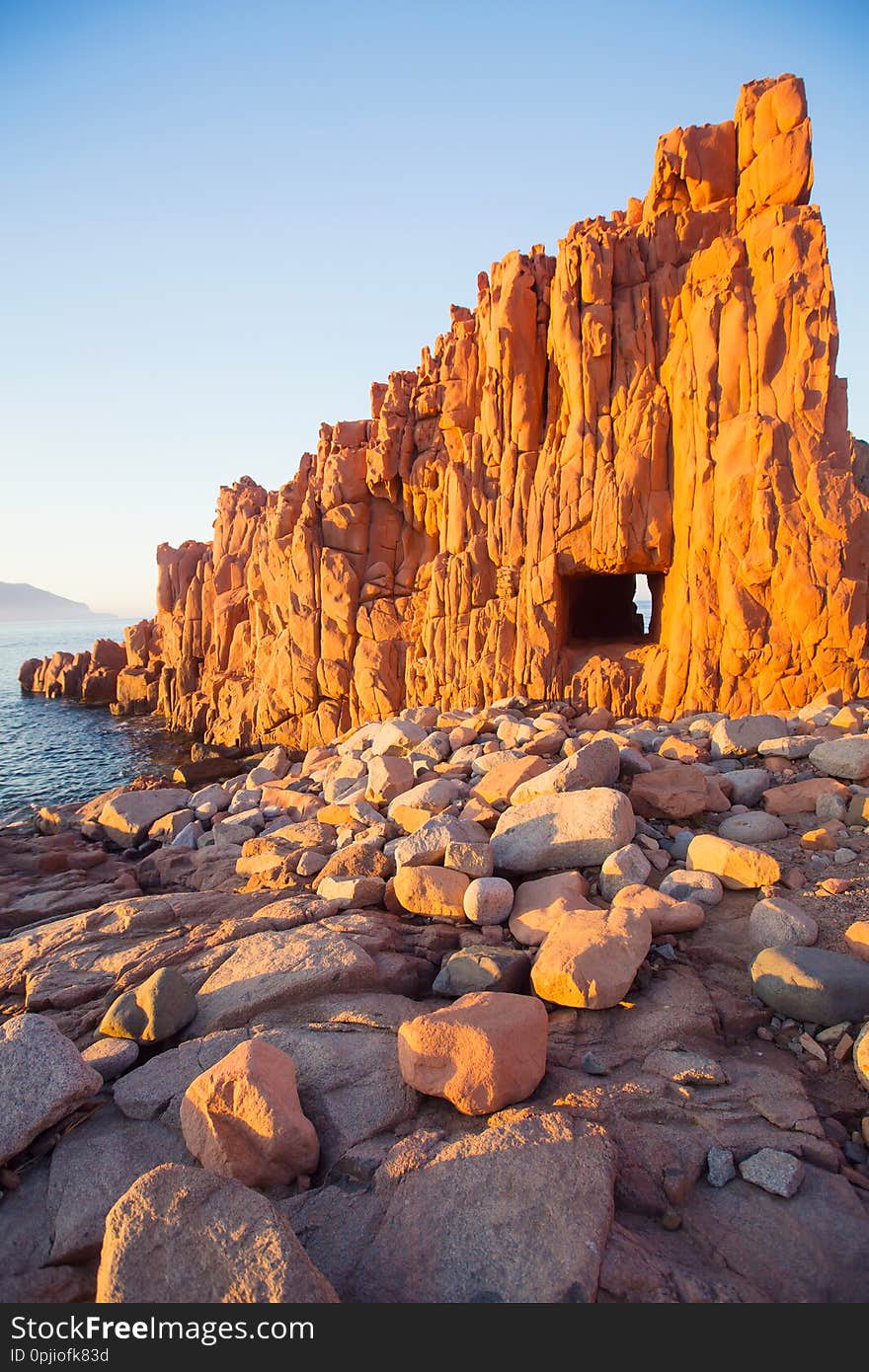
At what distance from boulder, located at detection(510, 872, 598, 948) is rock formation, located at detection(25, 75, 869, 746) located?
450 inches

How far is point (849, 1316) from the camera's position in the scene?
6.22 ft

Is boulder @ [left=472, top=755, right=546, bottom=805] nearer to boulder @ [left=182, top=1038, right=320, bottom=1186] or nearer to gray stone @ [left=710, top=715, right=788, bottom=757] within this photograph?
gray stone @ [left=710, top=715, right=788, bottom=757]

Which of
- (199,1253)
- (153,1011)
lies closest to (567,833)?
(153,1011)

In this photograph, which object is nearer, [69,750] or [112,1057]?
[112,1057]

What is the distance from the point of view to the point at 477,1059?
2.74 m

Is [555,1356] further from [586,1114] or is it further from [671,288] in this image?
[671,288]

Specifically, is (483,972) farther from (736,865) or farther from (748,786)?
(748,786)

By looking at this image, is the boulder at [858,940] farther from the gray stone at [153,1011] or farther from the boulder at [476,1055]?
the gray stone at [153,1011]

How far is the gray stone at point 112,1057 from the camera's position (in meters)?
3.13

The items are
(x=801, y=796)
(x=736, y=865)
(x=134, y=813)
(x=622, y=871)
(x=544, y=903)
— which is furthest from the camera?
(x=134, y=813)

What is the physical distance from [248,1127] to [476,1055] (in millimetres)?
910

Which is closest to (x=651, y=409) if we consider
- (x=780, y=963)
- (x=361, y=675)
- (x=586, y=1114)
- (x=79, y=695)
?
(x=361, y=675)

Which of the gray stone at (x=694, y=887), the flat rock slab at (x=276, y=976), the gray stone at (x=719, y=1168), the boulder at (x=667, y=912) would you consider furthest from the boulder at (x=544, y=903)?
the gray stone at (x=719, y=1168)

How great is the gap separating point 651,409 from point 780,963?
49.6ft
